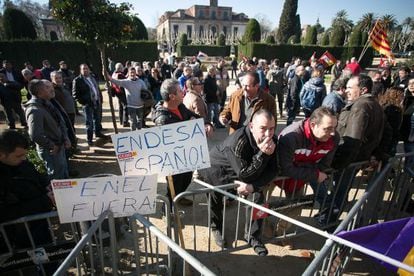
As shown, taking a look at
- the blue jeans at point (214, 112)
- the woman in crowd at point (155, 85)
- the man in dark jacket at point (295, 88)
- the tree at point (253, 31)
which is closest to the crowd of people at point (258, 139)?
the man in dark jacket at point (295, 88)

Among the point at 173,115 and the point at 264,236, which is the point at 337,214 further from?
the point at 173,115

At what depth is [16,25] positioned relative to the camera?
20.7 metres

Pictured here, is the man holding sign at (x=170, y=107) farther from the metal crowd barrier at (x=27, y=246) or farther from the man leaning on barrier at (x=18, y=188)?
the metal crowd barrier at (x=27, y=246)

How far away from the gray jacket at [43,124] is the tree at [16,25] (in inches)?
852

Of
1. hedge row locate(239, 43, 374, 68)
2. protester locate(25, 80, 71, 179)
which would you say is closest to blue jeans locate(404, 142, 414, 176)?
protester locate(25, 80, 71, 179)

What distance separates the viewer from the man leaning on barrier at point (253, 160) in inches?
102

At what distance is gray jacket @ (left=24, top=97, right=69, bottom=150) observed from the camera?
3.77 m

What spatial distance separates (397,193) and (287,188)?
5.34 feet

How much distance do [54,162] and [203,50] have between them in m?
44.4

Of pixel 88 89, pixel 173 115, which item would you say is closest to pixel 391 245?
pixel 173 115

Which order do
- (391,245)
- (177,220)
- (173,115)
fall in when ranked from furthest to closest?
(173,115) → (177,220) → (391,245)

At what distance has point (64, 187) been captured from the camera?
6.35 feet

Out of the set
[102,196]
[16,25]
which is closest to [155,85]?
[102,196]

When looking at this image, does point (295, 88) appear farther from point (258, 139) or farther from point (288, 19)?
point (288, 19)
